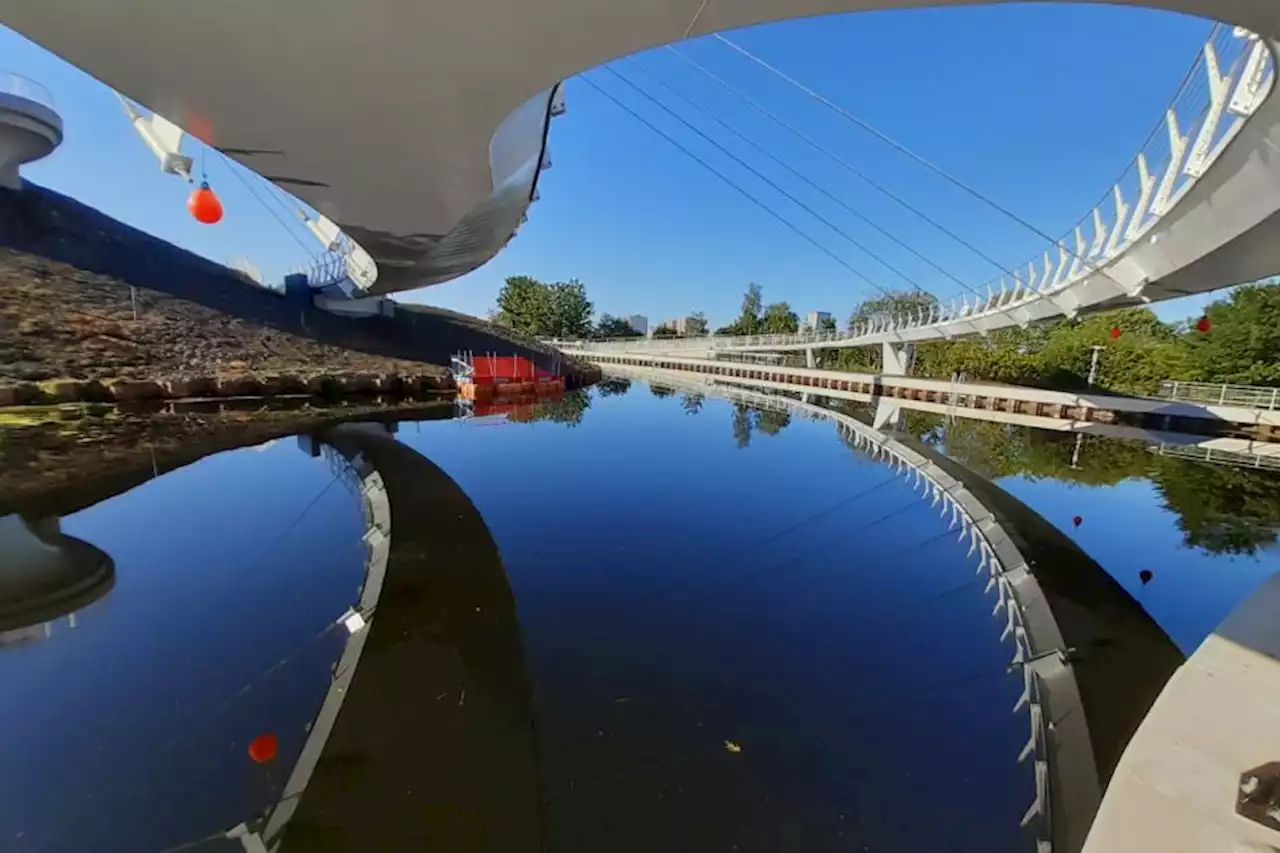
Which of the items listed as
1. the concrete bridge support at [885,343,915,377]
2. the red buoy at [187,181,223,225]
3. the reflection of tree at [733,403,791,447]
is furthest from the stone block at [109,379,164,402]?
the concrete bridge support at [885,343,915,377]

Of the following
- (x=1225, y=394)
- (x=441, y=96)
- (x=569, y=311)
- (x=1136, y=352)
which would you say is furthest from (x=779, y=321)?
(x=441, y=96)

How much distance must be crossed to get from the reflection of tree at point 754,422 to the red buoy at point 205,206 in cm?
874

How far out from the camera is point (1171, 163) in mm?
7430

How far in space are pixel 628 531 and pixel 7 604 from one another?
4628mm

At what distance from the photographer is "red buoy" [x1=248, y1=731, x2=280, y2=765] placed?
2420 millimetres

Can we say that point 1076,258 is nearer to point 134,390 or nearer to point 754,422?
point 754,422

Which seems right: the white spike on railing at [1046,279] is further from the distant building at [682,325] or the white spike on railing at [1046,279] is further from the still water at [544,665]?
the distant building at [682,325]

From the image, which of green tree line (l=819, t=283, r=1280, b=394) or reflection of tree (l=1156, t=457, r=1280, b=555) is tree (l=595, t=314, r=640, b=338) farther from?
reflection of tree (l=1156, t=457, r=1280, b=555)

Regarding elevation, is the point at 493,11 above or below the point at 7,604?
above

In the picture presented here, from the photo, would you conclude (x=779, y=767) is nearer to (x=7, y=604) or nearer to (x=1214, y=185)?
(x=7, y=604)

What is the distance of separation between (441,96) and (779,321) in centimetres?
5795

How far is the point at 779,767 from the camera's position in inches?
97.3

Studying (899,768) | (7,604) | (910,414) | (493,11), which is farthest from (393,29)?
(910,414)

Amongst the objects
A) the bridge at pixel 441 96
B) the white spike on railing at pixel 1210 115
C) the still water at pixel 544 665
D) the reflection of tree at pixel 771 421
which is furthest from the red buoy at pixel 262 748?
the reflection of tree at pixel 771 421
